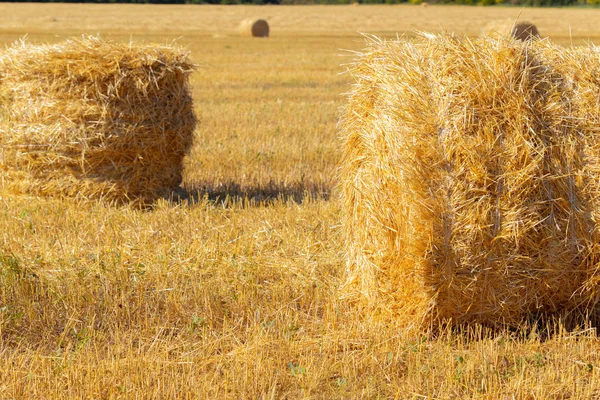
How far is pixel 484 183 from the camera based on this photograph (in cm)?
468

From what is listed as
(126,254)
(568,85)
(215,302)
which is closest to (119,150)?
(126,254)

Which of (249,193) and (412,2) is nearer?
(249,193)

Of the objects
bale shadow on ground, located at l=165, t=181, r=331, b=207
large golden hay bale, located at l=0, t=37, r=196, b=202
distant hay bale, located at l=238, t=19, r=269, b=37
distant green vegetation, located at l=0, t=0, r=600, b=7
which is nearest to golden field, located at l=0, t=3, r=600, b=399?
bale shadow on ground, located at l=165, t=181, r=331, b=207

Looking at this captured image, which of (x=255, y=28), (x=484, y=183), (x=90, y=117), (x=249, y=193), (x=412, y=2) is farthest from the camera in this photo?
(x=412, y=2)

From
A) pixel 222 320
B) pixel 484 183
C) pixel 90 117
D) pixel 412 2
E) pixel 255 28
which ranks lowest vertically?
pixel 255 28

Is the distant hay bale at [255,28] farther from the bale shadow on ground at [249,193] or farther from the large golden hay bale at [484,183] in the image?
the large golden hay bale at [484,183]

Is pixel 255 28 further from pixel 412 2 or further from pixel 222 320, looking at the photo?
pixel 412 2

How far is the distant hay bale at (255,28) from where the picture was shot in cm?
4022

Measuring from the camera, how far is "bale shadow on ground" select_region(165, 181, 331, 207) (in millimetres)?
8086

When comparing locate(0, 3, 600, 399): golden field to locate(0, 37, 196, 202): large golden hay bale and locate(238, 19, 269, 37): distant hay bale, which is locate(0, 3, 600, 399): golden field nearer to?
locate(0, 37, 196, 202): large golden hay bale

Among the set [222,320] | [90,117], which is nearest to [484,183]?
[222,320]

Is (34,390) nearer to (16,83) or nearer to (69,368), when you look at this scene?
(69,368)

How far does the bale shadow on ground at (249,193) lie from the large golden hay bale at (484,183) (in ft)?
9.92

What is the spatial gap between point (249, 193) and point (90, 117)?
74.7 inches
